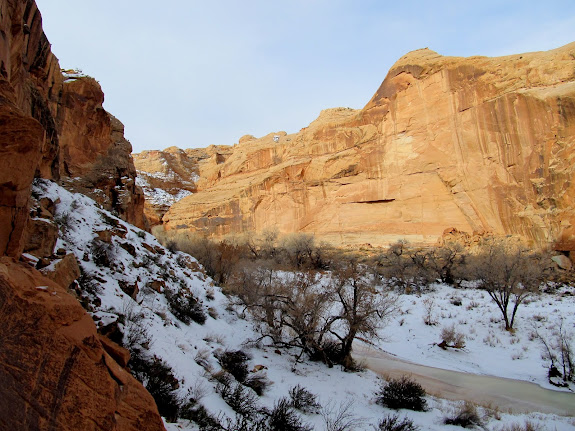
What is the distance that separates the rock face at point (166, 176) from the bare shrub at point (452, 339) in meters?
55.0

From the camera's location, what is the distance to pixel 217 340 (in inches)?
367

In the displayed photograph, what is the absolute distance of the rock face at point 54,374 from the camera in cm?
260

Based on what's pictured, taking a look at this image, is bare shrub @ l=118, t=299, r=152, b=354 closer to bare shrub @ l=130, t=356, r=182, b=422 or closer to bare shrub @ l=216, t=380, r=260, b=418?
bare shrub @ l=130, t=356, r=182, b=422

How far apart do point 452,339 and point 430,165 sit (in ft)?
84.3

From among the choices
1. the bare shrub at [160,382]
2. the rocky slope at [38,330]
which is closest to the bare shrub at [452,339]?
the bare shrub at [160,382]

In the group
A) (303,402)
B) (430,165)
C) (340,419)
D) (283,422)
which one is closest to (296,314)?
(303,402)

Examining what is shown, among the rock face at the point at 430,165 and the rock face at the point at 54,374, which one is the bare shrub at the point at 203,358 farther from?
the rock face at the point at 430,165

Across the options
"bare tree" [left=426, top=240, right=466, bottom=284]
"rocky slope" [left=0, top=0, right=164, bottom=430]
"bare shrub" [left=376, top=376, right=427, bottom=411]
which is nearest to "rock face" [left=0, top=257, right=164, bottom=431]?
"rocky slope" [left=0, top=0, right=164, bottom=430]

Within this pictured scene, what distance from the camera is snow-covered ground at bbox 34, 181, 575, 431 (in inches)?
253

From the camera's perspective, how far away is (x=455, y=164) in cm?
3412

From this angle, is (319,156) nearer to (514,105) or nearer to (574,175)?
(514,105)

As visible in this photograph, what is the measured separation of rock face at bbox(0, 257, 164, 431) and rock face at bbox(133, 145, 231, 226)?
61589mm

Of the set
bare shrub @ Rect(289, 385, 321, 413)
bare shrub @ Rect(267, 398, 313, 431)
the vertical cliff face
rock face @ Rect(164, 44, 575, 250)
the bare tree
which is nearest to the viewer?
the vertical cliff face

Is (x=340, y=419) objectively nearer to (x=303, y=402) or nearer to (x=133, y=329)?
(x=303, y=402)
